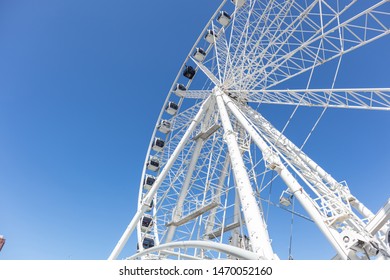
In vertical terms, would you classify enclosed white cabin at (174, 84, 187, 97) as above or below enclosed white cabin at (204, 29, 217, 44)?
below

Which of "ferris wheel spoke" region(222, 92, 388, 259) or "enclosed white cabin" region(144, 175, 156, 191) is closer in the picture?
"ferris wheel spoke" region(222, 92, 388, 259)

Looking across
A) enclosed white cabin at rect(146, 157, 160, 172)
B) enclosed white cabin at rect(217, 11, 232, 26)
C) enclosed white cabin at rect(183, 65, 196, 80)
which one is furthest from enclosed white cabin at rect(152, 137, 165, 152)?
enclosed white cabin at rect(217, 11, 232, 26)

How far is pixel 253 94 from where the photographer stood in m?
12.7

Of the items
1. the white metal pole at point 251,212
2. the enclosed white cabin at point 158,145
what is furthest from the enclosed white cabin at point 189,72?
the white metal pole at point 251,212

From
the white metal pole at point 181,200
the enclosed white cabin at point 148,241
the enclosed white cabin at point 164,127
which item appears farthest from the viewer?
the enclosed white cabin at point 164,127

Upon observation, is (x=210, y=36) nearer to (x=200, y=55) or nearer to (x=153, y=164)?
(x=200, y=55)

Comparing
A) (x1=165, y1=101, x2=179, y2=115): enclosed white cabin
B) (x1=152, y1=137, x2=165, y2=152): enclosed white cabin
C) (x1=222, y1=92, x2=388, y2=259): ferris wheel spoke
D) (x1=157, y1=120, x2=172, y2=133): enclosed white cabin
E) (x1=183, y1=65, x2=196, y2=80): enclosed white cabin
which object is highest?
(x1=183, y1=65, x2=196, y2=80): enclosed white cabin

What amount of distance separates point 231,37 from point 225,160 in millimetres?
6113

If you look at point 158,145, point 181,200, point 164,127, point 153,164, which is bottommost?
point 181,200

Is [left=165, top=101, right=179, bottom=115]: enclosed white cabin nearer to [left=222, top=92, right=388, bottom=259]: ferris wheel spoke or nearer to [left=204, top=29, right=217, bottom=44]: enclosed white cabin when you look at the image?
[left=204, top=29, right=217, bottom=44]: enclosed white cabin

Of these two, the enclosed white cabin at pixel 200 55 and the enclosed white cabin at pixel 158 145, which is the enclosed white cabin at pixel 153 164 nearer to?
the enclosed white cabin at pixel 158 145

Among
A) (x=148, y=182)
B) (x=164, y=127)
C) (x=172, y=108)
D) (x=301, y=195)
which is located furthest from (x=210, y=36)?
(x=301, y=195)

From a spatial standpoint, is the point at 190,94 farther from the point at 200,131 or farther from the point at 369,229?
the point at 369,229
